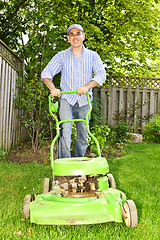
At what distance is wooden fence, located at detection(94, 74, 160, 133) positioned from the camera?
326 inches

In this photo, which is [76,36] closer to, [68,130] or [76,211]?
[68,130]

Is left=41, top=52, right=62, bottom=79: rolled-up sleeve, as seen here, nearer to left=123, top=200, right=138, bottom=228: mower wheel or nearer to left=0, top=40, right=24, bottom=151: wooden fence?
left=123, top=200, right=138, bottom=228: mower wheel

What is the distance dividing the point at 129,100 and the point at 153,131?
116 centimetres

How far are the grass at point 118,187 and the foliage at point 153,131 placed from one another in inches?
77.2

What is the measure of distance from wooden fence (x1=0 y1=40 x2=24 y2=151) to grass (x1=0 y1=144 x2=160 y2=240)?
2.34 ft

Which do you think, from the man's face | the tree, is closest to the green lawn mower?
the man's face

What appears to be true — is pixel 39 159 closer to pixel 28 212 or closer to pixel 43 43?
pixel 43 43

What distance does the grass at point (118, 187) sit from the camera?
7.34 feet

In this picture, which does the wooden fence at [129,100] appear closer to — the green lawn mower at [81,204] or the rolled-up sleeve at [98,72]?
the rolled-up sleeve at [98,72]

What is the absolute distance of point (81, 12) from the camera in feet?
28.0

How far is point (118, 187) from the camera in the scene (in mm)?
3596

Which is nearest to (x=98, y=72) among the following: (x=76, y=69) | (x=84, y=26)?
(x=76, y=69)

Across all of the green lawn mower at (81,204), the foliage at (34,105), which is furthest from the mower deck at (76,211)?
the foliage at (34,105)

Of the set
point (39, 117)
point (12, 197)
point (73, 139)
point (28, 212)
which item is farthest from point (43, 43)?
point (28, 212)
